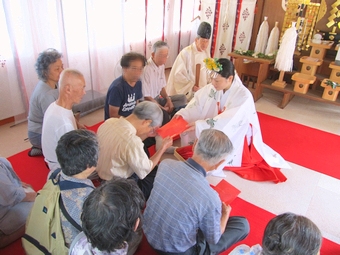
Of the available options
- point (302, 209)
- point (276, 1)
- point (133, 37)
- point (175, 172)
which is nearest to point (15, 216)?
point (175, 172)

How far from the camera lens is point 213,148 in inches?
55.2

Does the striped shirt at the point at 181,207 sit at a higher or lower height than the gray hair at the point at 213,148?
lower

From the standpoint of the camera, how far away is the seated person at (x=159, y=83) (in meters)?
2.90

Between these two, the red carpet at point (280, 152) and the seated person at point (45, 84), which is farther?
the seated person at point (45, 84)

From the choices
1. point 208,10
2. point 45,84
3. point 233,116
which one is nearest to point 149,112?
point 233,116

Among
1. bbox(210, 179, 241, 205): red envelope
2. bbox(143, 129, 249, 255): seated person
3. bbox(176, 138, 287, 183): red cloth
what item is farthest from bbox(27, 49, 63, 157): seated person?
bbox(210, 179, 241, 205): red envelope

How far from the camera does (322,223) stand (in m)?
2.11

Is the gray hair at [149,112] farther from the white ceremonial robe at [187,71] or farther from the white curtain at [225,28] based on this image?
the white curtain at [225,28]

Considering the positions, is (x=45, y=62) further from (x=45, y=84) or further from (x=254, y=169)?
(x=254, y=169)

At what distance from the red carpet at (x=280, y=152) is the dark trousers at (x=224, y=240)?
192 millimetres

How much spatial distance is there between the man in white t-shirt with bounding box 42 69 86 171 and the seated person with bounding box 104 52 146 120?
1.86ft

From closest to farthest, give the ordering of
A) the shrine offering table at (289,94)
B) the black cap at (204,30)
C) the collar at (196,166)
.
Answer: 1. the collar at (196,166)
2. the black cap at (204,30)
3. the shrine offering table at (289,94)

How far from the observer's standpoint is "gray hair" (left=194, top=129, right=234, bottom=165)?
4.61 ft

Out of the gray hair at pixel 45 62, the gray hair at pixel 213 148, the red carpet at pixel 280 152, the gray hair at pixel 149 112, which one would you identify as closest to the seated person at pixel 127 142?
the gray hair at pixel 149 112
